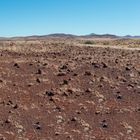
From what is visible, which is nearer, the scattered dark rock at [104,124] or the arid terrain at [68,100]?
the arid terrain at [68,100]

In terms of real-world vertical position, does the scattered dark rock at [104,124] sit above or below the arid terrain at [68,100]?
below

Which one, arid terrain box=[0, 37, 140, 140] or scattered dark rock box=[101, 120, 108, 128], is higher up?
arid terrain box=[0, 37, 140, 140]

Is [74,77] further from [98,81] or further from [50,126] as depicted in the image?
[50,126]

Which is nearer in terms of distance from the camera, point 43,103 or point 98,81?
point 43,103

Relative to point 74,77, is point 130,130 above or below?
below

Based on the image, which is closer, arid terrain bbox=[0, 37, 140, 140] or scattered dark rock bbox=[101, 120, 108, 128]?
arid terrain bbox=[0, 37, 140, 140]

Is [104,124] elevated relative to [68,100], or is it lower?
lower

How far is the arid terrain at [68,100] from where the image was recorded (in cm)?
2008

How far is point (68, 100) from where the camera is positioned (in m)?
23.4

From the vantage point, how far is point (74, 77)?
27.4m

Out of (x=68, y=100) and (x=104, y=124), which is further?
(x=68, y=100)

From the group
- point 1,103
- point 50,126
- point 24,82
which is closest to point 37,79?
point 24,82

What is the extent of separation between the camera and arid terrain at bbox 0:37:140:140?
20.1 m

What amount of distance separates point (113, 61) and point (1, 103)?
1318cm
